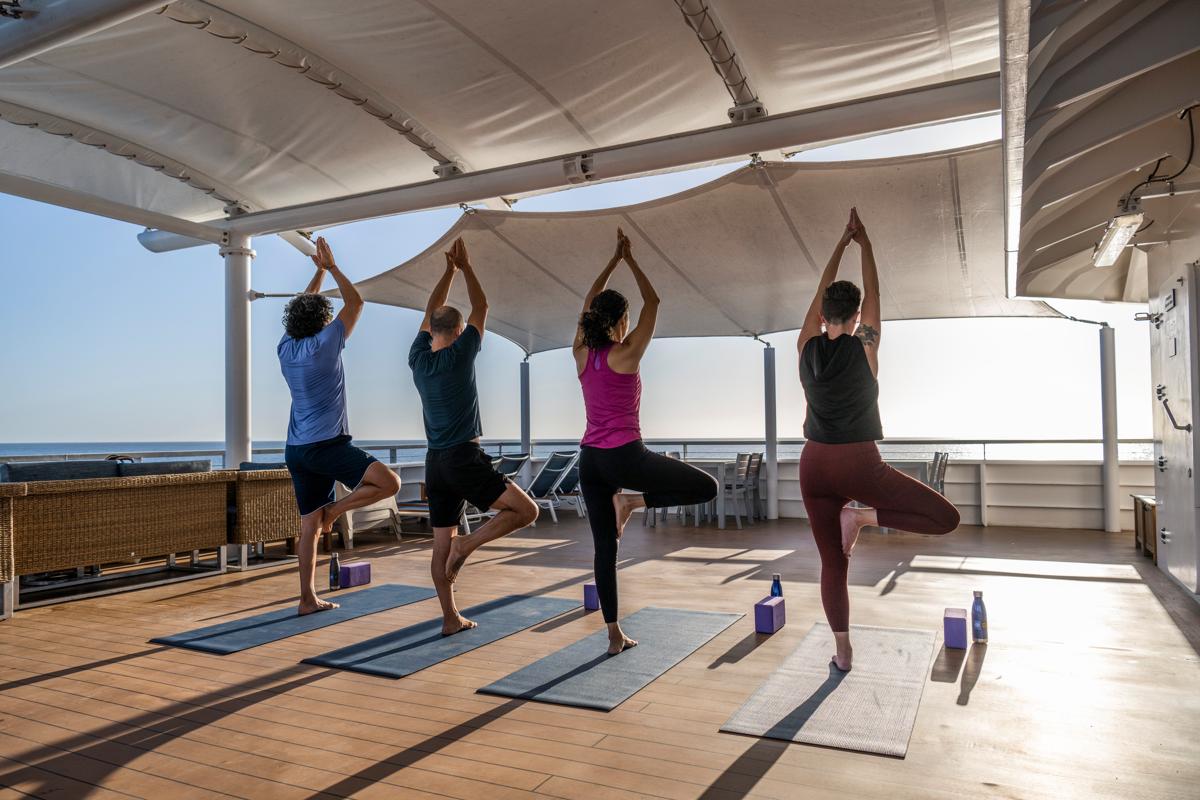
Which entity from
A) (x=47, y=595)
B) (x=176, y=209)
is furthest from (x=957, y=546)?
(x=176, y=209)

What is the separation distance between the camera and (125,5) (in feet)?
13.0

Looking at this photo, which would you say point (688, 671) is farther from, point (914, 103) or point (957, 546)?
point (957, 546)

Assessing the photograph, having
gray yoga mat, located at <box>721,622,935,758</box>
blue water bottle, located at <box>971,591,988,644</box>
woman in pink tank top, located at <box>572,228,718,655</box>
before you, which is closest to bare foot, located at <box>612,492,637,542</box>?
woman in pink tank top, located at <box>572,228,718,655</box>

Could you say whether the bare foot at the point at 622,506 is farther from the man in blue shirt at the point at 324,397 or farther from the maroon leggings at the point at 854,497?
the man in blue shirt at the point at 324,397

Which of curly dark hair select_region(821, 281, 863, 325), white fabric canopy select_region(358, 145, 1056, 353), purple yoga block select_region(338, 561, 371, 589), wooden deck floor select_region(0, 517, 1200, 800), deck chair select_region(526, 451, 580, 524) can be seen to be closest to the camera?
wooden deck floor select_region(0, 517, 1200, 800)

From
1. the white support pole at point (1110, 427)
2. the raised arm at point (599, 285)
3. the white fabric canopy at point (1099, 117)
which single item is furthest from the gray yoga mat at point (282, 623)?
the white support pole at point (1110, 427)

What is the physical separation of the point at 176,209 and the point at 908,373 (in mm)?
33393

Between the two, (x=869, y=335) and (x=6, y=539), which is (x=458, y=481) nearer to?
(x=869, y=335)

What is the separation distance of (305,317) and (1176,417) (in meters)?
5.28

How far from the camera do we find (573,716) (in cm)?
275

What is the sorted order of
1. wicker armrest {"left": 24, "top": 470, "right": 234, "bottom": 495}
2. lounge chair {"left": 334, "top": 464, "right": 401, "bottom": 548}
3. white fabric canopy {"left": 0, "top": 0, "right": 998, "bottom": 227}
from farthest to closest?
lounge chair {"left": 334, "top": 464, "right": 401, "bottom": 548} → white fabric canopy {"left": 0, "top": 0, "right": 998, "bottom": 227} → wicker armrest {"left": 24, "top": 470, "right": 234, "bottom": 495}

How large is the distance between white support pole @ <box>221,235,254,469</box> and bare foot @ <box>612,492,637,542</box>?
579 centimetres

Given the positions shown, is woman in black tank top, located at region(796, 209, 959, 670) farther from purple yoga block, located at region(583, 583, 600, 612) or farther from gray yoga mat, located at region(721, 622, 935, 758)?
purple yoga block, located at region(583, 583, 600, 612)

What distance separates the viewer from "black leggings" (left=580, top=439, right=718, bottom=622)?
3.35m
